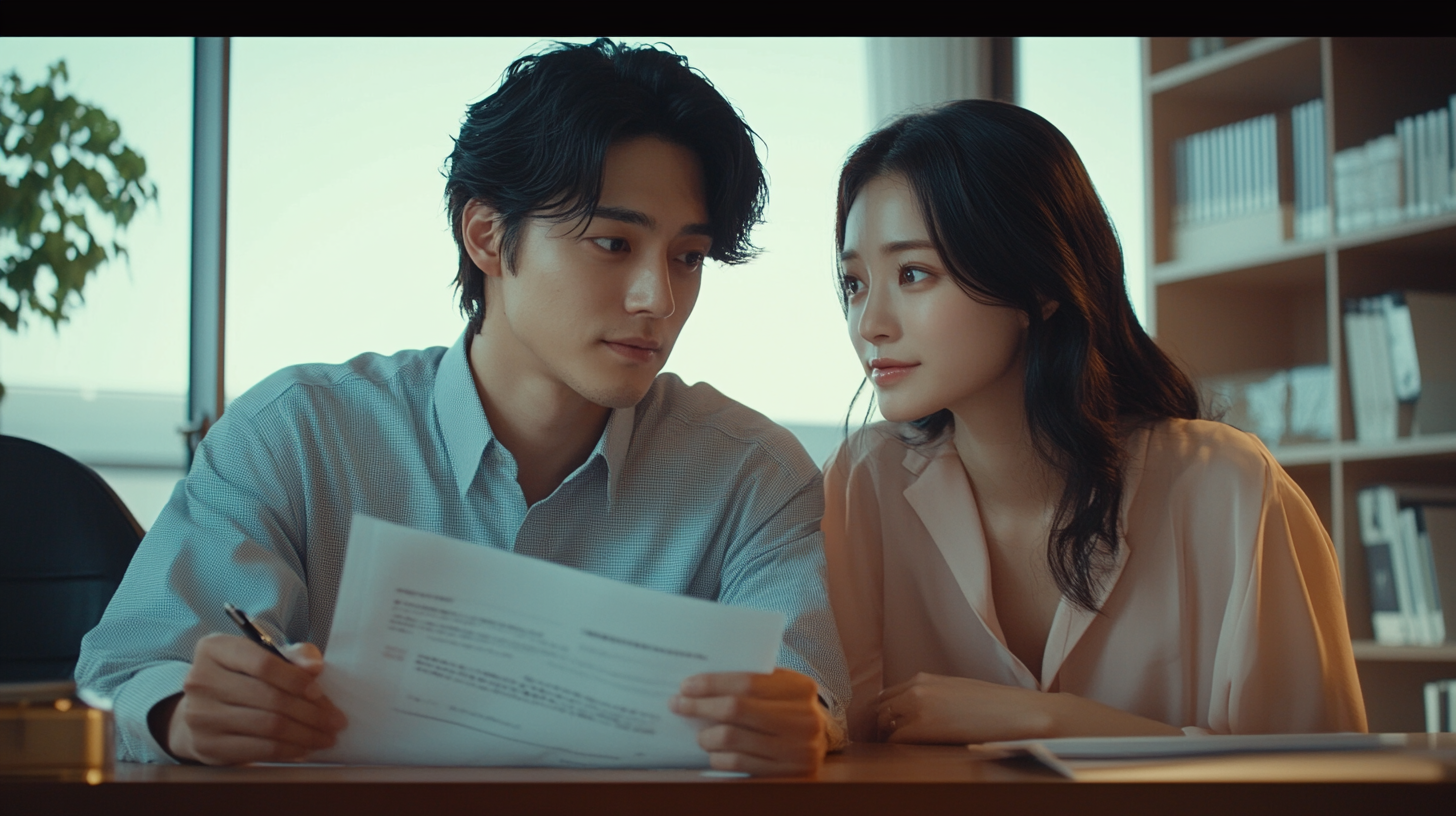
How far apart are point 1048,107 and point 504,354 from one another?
247 centimetres

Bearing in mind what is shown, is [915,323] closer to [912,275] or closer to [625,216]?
[912,275]

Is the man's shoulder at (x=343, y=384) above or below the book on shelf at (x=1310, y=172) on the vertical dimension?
below

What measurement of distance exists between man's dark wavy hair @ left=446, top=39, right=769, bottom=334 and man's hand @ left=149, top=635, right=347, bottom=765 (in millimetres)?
714

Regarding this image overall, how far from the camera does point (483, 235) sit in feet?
5.16

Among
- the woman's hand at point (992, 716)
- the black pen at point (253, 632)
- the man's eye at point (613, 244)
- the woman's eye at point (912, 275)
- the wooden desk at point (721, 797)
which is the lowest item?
the woman's hand at point (992, 716)

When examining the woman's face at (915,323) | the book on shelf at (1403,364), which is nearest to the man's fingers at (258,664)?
the woman's face at (915,323)

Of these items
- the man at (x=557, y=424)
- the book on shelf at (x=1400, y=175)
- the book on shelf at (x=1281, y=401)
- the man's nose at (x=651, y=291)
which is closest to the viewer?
the man at (x=557, y=424)

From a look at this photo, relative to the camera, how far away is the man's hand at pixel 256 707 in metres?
0.85

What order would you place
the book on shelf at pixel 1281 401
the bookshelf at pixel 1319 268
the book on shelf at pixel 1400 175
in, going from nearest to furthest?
the book on shelf at pixel 1400 175, the bookshelf at pixel 1319 268, the book on shelf at pixel 1281 401

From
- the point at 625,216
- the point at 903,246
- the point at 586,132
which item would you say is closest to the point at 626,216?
the point at 625,216

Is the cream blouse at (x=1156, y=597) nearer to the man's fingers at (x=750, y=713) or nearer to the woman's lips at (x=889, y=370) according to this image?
the woman's lips at (x=889, y=370)

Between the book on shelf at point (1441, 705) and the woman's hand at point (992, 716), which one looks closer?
the woman's hand at point (992, 716)

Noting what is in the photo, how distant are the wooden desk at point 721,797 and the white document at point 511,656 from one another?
0.11 m

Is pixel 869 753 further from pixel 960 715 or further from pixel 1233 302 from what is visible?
pixel 1233 302
